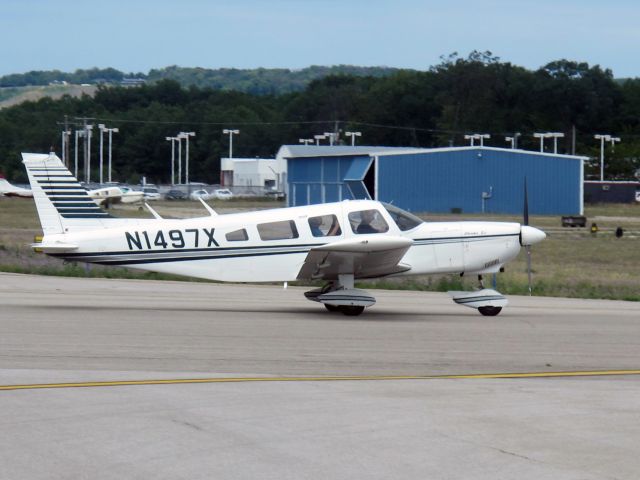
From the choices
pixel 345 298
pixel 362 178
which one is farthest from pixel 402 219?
pixel 362 178

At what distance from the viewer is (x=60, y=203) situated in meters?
17.4

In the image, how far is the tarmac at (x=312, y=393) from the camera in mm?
7555

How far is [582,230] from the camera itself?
1999 inches

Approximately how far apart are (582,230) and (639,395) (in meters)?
41.2

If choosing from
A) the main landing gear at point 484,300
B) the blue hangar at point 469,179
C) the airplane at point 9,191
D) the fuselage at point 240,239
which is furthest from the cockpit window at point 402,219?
the airplane at point 9,191

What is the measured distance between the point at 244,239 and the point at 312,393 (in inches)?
291

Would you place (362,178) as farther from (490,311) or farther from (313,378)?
(313,378)

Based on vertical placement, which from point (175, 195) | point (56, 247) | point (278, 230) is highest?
point (175, 195)

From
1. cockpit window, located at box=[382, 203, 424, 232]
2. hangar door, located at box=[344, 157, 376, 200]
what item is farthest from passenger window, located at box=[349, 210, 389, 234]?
hangar door, located at box=[344, 157, 376, 200]

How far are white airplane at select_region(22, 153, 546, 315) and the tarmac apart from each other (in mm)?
718

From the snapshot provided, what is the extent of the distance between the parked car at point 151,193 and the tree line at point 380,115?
52.5ft

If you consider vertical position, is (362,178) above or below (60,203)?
above

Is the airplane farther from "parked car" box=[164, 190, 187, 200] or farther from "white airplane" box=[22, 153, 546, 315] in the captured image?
"white airplane" box=[22, 153, 546, 315]

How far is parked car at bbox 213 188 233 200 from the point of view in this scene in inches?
3789
